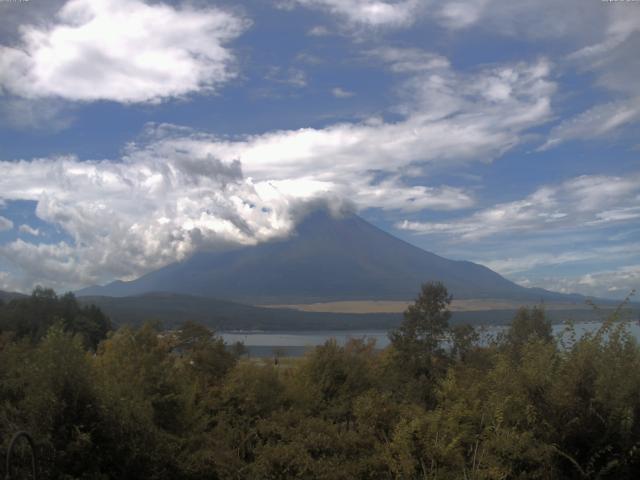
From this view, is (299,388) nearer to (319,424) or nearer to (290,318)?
(319,424)

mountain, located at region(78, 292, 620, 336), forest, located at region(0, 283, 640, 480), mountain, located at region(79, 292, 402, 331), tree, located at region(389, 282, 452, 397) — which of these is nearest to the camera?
forest, located at region(0, 283, 640, 480)

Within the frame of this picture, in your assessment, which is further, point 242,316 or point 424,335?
point 242,316

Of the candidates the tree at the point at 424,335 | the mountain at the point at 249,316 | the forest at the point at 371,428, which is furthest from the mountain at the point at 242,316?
the forest at the point at 371,428

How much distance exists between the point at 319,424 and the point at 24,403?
5.31 meters

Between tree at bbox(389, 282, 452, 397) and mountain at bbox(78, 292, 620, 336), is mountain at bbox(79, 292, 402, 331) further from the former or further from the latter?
tree at bbox(389, 282, 452, 397)

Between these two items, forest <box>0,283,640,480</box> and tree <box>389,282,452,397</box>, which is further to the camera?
tree <box>389,282,452,397</box>

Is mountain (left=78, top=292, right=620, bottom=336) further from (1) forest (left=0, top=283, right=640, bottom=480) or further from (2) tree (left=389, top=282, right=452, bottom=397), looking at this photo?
(1) forest (left=0, top=283, right=640, bottom=480)

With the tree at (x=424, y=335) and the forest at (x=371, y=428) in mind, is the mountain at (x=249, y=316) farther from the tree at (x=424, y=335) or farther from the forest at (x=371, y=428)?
the forest at (x=371, y=428)

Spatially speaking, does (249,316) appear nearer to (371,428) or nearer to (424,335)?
(424,335)

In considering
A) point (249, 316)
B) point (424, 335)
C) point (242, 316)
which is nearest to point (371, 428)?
point (424, 335)

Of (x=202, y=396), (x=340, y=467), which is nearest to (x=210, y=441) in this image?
(x=340, y=467)

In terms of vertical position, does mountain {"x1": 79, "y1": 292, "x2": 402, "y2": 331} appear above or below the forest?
below

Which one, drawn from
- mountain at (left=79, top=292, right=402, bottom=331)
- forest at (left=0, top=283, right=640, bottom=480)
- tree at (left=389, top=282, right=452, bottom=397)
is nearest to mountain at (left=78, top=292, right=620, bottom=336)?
mountain at (left=79, top=292, right=402, bottom=331)

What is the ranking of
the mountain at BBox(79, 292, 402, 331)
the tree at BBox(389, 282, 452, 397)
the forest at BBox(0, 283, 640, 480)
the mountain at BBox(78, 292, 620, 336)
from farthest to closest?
the mountain at BBox(79, 292, 402, 331)
the mountain at BBox(78, 292, 620, 336)
the tree at BBox(389, 282, 452, 397)
the forest at BBox(0, 283, 640, 480)
